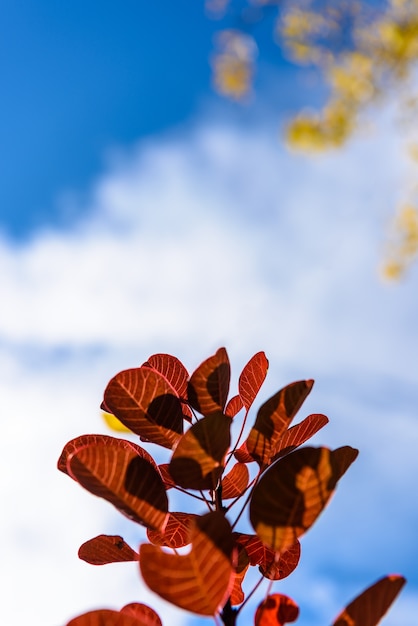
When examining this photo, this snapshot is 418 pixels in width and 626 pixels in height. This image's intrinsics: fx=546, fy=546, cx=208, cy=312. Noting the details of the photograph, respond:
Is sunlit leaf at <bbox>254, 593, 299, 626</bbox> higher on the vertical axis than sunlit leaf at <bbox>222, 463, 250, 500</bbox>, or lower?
lower

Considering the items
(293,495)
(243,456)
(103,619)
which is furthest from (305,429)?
(103,619)

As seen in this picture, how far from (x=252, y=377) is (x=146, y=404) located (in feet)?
0.49

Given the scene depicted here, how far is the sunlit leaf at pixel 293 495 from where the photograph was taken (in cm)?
46

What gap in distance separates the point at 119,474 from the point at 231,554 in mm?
119

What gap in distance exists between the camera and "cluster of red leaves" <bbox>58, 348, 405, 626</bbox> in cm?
43

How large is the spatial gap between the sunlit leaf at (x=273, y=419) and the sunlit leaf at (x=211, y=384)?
53 millimetres

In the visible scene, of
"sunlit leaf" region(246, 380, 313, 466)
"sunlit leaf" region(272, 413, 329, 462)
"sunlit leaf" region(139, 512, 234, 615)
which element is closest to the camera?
"sunlit leaf" region(139, 512, 234, 615)

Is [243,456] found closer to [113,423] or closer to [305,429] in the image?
[305,429]

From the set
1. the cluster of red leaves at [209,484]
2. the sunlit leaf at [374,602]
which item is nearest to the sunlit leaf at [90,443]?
the cluster of red leaves at [209,484]

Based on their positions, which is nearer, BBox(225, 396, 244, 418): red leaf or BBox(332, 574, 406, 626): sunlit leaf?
BBox(332, 574, 406, 626): sunlit leaf

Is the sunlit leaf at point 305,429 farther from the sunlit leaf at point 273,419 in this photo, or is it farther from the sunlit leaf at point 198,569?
the sunlit leaf at point 198,569

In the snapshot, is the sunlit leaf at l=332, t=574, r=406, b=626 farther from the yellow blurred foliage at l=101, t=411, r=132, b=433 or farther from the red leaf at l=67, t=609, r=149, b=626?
the yellow blurred foliage at l=101, t=411, r=132, b=433

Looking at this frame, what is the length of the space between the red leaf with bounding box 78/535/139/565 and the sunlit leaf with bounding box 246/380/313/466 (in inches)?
7.4

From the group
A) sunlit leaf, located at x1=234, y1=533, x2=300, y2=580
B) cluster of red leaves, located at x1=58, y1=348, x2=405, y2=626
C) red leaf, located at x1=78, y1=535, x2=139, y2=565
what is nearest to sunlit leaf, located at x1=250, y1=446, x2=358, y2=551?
cluster of red leaves, located at x1=58, y1=348, x2=405, y2=626
